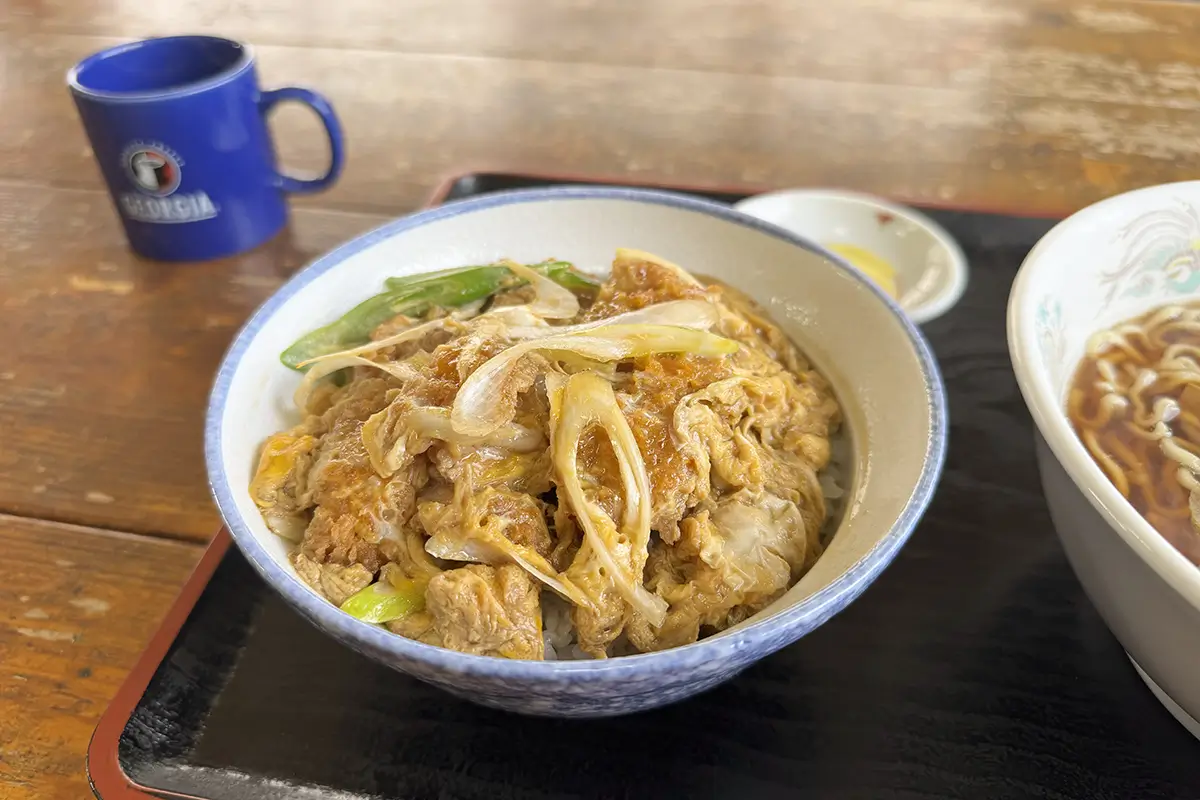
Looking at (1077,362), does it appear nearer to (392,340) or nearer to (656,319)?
(656,319)

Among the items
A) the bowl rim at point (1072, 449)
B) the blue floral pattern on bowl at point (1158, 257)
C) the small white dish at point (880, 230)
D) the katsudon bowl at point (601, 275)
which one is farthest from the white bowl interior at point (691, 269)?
the small white dish at point (880, 230)

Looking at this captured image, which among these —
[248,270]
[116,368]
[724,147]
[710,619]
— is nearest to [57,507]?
[116,368]

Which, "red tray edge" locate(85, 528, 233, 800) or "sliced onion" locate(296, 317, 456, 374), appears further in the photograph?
"sliced onion" locate(296, 317, 456, 374)

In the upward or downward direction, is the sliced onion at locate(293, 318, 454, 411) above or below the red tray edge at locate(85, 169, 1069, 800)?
above

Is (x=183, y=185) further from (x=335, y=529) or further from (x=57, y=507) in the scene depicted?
(x=335, y=529)

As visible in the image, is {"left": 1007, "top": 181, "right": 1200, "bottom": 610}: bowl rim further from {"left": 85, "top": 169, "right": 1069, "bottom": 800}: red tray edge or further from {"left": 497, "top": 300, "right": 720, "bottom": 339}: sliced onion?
{"left": 85, "top": 169, "right": 1069, "bottom": 800}: red tray edge

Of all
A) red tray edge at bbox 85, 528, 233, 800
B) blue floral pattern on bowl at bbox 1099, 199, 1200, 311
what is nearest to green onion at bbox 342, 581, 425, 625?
red tray edge at bbox 85, 528, 233, 800

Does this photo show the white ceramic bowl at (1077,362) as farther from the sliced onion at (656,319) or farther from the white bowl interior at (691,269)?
the sliced onion at (656,319)
